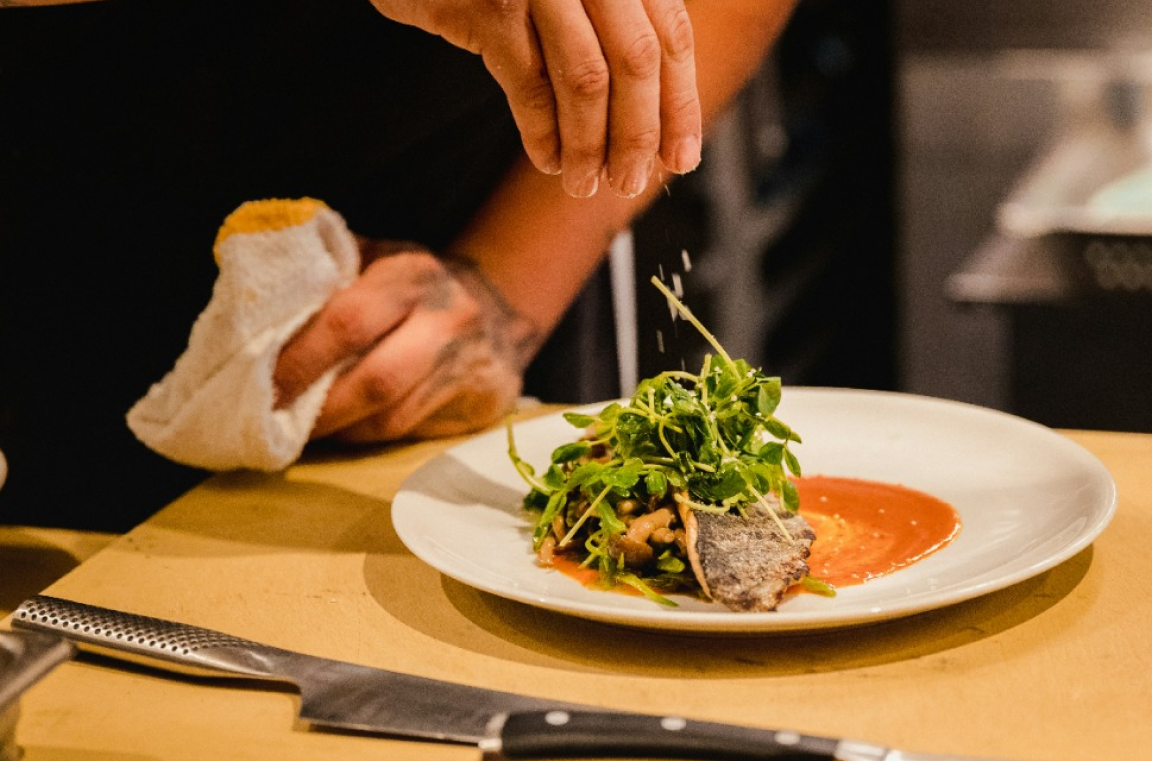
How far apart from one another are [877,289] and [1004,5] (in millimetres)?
1023

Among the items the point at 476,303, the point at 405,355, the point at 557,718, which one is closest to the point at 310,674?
the point at 557,718

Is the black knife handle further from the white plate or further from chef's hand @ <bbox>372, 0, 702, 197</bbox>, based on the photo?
chef's hand @ <bbox>372, 0, 702, 197</bbox>

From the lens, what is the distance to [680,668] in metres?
1.09

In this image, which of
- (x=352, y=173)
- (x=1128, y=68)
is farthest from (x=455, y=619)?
(x=1128, y=68)

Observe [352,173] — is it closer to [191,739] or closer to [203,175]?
[203,175]

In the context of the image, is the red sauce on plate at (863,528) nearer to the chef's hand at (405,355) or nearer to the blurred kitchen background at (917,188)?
the chef's hand at (405,355)

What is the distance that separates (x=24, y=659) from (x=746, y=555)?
0.63 m

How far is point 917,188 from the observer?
13.2ft

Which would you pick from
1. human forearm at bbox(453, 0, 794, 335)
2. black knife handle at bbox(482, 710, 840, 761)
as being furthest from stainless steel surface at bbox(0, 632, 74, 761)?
human forearm at bbox(453, 0, 794, 335)

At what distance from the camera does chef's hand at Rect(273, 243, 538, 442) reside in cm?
163

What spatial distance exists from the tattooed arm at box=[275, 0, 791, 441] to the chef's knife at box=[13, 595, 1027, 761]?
54cm

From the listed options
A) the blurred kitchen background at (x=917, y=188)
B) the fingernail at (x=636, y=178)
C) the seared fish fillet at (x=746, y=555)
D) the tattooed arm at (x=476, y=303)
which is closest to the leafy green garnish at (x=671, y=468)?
the seared fish fillet at (x=746, y=555)

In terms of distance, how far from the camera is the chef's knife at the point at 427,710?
0.89 metres

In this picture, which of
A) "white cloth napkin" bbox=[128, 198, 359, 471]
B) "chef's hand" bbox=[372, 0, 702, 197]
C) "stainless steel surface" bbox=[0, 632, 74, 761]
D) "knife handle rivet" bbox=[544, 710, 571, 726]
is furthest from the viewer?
"white cloth napkin" bbox=[128, 198, 359, 471]
